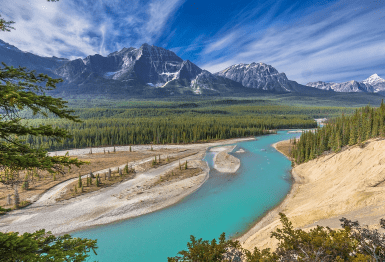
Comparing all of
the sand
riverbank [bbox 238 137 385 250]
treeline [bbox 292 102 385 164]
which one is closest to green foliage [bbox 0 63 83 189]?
riverbank [bbox 238 137 385 250]

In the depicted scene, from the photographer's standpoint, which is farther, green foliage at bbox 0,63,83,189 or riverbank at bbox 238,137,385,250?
riverbank at bbox 238,137,385,250

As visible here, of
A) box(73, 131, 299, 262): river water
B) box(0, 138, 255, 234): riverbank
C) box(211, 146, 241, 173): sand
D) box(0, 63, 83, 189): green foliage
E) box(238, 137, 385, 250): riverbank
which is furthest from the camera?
box(211, 146, 241, 173): sand

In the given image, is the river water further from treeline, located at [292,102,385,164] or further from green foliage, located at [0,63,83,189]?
green foliage, located at [0,63,83,189]

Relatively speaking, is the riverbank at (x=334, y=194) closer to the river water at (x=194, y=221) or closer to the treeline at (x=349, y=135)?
the river water at (x=194, y=221)

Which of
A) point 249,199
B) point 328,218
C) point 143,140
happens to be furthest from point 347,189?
point 143,140

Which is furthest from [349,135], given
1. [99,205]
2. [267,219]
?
[99,205]

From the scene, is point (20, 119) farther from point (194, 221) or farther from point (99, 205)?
point (99, 205)

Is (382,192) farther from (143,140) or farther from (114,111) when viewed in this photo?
(114,111)
